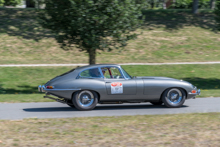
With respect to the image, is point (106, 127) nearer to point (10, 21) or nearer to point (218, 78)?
point (218, 78)

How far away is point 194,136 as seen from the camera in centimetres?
581

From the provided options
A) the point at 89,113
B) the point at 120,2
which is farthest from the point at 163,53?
the point at 89,113

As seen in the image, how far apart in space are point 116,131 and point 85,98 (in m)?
2.74

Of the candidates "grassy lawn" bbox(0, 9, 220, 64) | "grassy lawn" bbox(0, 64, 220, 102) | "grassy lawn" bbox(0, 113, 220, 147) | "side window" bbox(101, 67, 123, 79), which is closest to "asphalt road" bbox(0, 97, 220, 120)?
"grassy lawn" bbox(0, 113, 220, 147)

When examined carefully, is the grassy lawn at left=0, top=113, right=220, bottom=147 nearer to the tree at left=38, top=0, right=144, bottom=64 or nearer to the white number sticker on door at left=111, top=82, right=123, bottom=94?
the white number sticker on door at left=111, top=82, right=123, bottom=94

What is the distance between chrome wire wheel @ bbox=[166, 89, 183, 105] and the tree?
4.64 metres

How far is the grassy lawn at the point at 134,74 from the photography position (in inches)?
632

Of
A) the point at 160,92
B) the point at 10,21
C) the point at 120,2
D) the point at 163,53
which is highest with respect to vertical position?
the point at 10,21

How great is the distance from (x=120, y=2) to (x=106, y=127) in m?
7.45

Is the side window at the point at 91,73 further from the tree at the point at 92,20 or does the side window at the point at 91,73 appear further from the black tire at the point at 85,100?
the tree at the point at 92,20

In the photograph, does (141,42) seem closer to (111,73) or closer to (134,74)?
(134,74)

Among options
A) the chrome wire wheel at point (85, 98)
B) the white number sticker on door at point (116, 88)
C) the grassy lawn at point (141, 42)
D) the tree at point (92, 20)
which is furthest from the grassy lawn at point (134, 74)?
the white number sticker on door at point (116, 88)

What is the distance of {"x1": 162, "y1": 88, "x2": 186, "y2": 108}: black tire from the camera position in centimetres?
905

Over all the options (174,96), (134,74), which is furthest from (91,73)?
(134,74)
